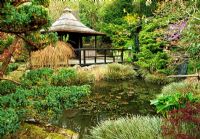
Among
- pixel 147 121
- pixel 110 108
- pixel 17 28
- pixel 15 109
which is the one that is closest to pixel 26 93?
pixel 15 109

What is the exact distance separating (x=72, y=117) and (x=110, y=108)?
5.10 ft

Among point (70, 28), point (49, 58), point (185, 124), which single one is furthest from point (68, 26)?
point (185, 124)

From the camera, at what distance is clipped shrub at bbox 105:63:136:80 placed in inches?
699

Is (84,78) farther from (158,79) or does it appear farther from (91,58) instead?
(91,58)

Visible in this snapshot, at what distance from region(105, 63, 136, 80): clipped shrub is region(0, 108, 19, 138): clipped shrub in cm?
1320

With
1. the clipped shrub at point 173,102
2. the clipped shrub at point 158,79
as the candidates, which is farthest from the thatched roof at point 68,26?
the clipped shrub at point 173,102

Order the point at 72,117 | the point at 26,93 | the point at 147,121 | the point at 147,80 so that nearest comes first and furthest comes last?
the point at 26,93
the point at 147,121
the point at 72,117
the point at 147,80

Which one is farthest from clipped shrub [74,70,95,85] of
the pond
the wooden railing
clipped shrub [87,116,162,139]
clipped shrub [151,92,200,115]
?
clipped shrub [87,116,162,139]

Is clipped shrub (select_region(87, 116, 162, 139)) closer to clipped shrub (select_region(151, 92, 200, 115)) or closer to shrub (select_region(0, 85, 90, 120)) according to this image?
clipped shrub (select_region(151, 92, 200, 115))

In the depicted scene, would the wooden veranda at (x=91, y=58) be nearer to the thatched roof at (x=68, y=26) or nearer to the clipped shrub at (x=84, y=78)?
the thatched roof at (x=68, y=26)

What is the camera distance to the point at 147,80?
701 inches

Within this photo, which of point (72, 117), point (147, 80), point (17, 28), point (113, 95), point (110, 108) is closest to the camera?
point (17, 28)

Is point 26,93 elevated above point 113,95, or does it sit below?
above

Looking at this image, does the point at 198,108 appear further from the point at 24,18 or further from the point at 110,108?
the point at 110,108
